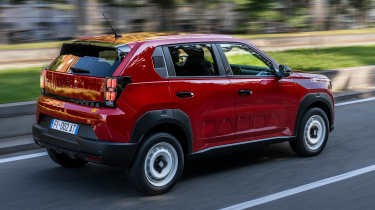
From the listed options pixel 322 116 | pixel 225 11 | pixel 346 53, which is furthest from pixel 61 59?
pixel 225 11

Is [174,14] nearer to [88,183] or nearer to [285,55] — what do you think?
[285,55]

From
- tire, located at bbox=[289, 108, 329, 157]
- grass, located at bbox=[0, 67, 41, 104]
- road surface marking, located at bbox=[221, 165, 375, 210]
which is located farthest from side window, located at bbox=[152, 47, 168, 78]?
grass, located at bbox=[0, 67, 41, 104]

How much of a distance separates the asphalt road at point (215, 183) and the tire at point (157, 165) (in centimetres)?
12

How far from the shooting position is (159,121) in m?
5.62

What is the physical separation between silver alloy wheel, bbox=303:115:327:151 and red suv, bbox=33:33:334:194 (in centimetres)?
59

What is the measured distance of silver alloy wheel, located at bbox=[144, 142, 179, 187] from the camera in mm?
5727

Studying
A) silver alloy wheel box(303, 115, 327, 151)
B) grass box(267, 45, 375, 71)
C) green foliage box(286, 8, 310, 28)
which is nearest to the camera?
silver alloy wheel box(303, 115, 327, 151)

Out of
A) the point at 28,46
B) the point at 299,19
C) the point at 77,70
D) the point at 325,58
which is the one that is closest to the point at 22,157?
the point at 77,70

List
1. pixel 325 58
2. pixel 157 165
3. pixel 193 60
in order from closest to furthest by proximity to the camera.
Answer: pixel 157 165
pixel 193 60
pixel 325 58

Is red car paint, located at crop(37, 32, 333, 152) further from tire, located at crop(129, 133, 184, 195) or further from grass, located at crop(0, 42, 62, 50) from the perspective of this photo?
grass, located at crop(0, 42, 62, 50)

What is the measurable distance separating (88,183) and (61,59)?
1367mm

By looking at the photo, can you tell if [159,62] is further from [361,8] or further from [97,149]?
[361,8]

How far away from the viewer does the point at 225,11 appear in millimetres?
19406

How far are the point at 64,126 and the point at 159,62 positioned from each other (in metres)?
1.15
